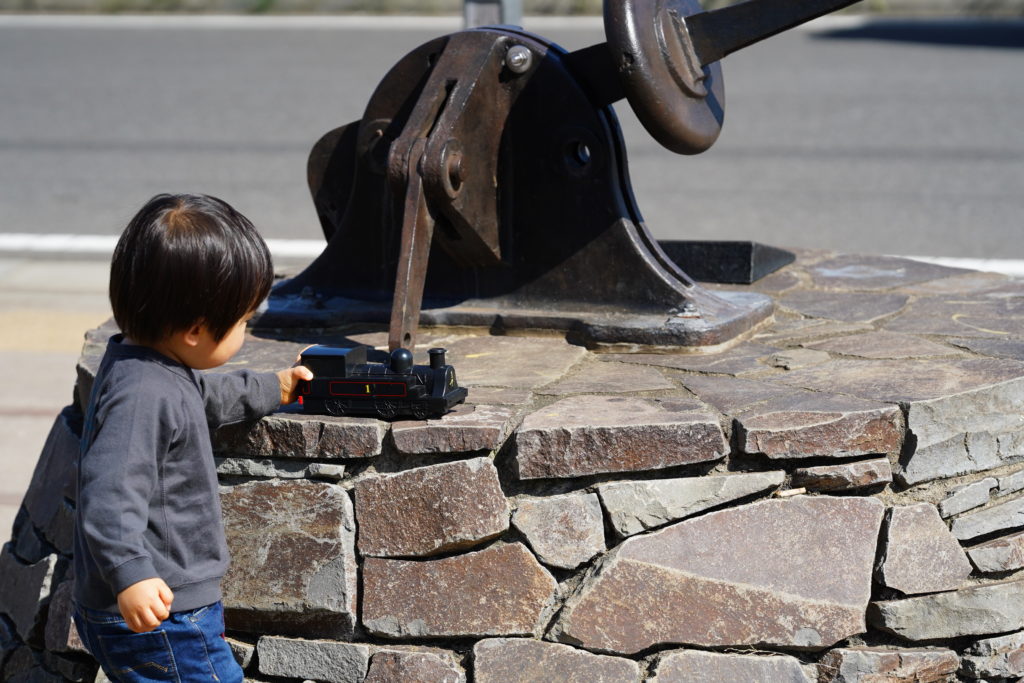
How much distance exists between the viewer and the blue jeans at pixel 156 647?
2.10 metres

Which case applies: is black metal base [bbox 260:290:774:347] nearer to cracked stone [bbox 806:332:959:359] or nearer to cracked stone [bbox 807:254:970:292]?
cracked stone [bbox 806:332:959:359]

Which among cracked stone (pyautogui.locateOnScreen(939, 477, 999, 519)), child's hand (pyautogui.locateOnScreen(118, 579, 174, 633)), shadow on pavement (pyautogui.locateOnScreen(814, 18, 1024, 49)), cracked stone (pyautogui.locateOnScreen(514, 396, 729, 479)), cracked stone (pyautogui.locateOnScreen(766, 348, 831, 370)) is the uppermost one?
shadow on pavement (pyautogui.locateOnScreen(814, 18, 1024, 49))

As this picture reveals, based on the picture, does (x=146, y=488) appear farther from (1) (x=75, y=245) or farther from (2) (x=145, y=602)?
(1) (x=75, y=245)

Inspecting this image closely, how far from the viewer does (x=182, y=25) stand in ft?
47.1

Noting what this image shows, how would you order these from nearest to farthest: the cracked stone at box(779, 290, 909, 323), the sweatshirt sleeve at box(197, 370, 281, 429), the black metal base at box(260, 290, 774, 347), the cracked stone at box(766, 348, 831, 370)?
the sweatshirt sleeve at box(197, 370, 281, 429) → the cracked stone at box(766, 348, 831, 370) → the black metal base at box(260, 290, 774, 347) → the cracked stone at box(779, 290, 909, 323)

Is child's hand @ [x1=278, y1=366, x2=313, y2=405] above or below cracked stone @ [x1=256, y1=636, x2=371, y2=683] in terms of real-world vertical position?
above

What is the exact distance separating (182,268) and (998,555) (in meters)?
1.70

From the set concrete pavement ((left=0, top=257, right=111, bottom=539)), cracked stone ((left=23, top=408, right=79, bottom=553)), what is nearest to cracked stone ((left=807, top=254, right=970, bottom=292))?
cracked stone ((left=23, top=408, right=79, bottom=553))

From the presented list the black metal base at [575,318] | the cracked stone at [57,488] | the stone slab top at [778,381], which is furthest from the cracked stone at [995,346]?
the cracked stone at [57,488]

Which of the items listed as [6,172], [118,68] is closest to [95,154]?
[6,172]

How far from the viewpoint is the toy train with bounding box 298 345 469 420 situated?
2.47m

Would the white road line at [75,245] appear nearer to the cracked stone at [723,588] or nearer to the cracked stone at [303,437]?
the cracked stone at [303,437]

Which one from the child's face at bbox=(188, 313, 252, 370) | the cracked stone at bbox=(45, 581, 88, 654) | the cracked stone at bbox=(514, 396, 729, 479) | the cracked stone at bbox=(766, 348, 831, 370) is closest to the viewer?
the child's face at bbox=(188, 313, 252, 370)

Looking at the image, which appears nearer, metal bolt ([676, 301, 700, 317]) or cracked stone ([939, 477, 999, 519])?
cracked stone ([939, 477, 999, 519])
